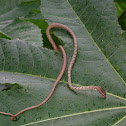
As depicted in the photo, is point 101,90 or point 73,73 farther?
point 73,73

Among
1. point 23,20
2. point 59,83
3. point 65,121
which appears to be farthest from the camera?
point 23,20

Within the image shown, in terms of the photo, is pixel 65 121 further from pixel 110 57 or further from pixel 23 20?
pixel 23 20

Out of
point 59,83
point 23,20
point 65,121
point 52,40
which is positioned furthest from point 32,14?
point 65,121

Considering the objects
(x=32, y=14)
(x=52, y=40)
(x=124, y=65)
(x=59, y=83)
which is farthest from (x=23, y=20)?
(x=124, y=65)

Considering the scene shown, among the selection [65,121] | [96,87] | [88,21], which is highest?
[88,21]

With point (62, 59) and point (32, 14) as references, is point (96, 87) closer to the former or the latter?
point (62, 59)

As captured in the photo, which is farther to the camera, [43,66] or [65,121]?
[43,66]

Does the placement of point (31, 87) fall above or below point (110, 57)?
below

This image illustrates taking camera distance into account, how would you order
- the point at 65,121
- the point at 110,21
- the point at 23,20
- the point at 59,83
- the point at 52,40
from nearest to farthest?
the point at 65,121, the point at 59,83, the point at 110,21, the point at 52,40, the point at 23,20
